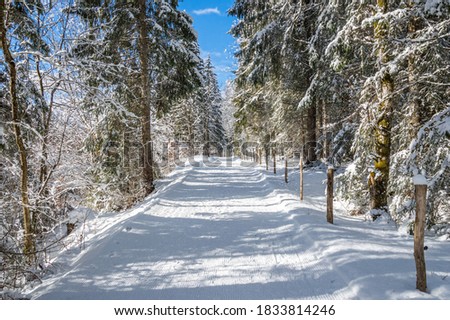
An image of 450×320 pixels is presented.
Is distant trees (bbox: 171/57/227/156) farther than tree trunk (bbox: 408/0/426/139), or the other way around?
distant trees (bbox: 171/57/227/156)

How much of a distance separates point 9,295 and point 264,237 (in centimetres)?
433

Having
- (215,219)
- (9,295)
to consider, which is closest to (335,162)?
(215,219)

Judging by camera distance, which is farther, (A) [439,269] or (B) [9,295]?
(A) [439,269]

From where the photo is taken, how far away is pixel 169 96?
1327 centimetres

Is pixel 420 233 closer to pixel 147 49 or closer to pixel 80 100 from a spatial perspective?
pixel 80 100

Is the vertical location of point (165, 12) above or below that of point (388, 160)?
above

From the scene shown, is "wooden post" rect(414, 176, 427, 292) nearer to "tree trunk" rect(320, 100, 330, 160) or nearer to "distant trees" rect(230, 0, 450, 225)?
"distant trees" rect(230, 0, 450, 225)

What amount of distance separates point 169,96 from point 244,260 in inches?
Result: 405

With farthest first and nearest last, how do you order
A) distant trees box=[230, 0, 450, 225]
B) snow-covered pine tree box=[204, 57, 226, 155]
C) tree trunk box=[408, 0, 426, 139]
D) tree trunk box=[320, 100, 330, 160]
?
snow-covered pine tree box=[204, 57, 226, 155] → tree trunk box=[320, 100, 330, 160] → tree trunk box=[408, 0, 426, 139] → distant trees box=[230, 0, 450, 225]

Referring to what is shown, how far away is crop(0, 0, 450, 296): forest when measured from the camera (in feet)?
16.8

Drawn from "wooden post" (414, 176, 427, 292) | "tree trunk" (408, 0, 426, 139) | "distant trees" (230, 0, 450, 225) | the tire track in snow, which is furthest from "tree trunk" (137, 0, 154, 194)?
"wooden post" (414, 176, 427, 292)

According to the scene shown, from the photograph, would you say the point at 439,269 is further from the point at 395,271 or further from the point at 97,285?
the point at 97,285

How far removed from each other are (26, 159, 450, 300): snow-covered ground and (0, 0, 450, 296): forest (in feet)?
2.73
